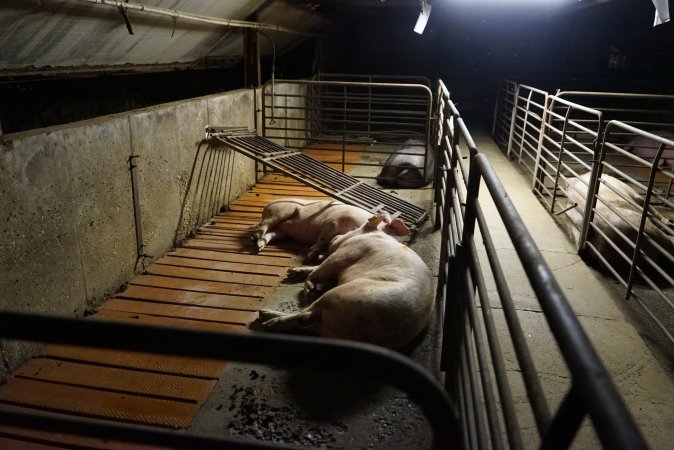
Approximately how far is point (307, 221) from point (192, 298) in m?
1.37

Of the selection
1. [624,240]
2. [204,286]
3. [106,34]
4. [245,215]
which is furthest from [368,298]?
[106,34]

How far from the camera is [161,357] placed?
279cm

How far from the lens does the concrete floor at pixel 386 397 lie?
2.19 metres

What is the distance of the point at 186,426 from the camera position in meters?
2.23

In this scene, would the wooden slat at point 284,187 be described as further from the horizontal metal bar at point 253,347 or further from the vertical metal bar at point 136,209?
the horizontal metal bar at point 253,347

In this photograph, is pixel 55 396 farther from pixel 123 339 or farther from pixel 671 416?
pixel 671 416

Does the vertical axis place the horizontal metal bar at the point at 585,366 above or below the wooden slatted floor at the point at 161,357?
above

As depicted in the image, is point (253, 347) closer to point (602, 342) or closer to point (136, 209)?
point (602, 342)

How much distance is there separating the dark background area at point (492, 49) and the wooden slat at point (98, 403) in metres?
7.24

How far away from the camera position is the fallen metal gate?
4824mm

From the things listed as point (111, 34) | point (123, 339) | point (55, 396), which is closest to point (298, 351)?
point (123, 339)

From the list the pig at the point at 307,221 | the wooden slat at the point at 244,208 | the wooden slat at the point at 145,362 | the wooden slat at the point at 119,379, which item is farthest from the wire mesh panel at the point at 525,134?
the wooden slat at the point at 119,379

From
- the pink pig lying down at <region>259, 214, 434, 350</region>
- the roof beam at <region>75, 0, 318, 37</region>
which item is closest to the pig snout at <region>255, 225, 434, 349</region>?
the pink pig lying down at <region>259, 214, 434, 350</region>

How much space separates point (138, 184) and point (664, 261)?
4.33 m
